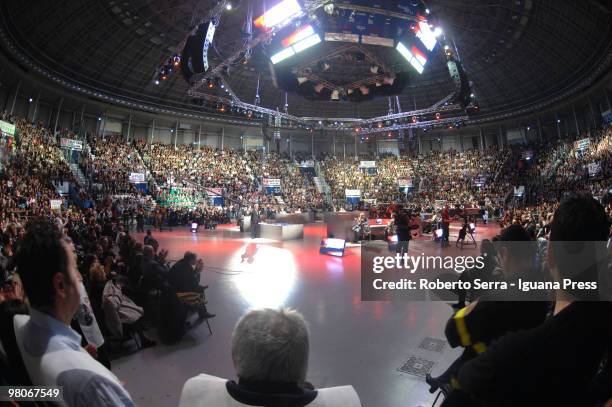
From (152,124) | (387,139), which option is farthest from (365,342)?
(387,139)

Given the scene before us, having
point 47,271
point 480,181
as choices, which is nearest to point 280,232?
point 47,271

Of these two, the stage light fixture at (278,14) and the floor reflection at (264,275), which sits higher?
the stage light fixture at (278,14)

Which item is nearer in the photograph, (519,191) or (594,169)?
(594,169)

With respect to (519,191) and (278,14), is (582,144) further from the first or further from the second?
(278,14)

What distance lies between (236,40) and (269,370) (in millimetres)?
27566

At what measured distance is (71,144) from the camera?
2691cm

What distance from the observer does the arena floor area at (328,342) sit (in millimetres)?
3754

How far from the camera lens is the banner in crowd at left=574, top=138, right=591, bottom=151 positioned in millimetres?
28062

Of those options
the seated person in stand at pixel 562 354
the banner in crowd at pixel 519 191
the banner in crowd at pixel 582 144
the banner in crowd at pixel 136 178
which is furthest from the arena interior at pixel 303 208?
the banner in crowd at pixel 519 191

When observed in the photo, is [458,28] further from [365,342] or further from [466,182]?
[365,342]

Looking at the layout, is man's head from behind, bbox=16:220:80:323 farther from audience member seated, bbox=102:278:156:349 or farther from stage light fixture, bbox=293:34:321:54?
stage light fixture, bbox=293:34:321:54

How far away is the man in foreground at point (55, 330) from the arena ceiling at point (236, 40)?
16.9 metres

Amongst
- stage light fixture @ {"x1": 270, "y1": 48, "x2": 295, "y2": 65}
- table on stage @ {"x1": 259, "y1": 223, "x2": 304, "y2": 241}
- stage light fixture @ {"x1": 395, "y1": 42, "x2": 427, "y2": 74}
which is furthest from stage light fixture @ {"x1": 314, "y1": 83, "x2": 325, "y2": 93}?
table on stage @ {"x1": 259, "y1": 223, "x2": 304, "y2": 241}

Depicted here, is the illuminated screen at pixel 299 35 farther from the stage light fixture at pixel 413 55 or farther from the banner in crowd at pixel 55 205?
the banner in crowd at pixel 55 205
